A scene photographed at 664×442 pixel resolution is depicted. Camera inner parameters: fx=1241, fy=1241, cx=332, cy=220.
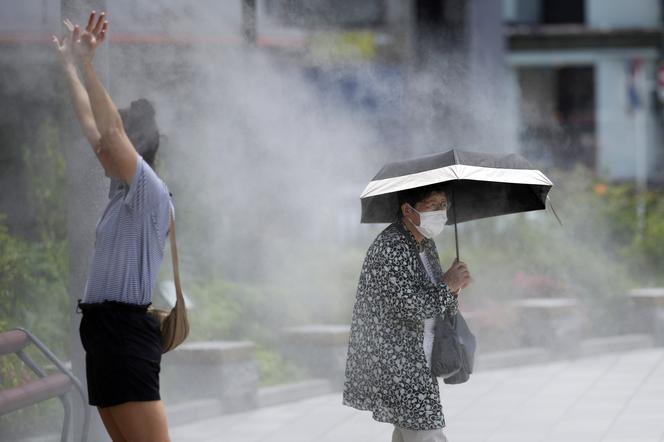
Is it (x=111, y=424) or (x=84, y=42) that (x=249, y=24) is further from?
(x=111, y=424)

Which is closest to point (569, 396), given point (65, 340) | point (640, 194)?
point (65, 340)

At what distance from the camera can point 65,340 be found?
7801 mm

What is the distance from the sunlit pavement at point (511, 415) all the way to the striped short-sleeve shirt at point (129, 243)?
339 cm

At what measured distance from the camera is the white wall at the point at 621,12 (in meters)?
31.6

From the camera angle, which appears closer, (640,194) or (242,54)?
(242,54)

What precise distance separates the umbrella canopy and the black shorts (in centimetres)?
135

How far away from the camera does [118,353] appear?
4004 mm

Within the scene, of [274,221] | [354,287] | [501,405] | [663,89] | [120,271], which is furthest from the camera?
[663,89]

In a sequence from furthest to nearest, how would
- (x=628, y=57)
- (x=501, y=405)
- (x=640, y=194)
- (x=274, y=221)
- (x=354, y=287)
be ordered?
(x=628, y=57) < (x=640, y=194) < (x=274, y=221) < (x=354, y=287) < (x=501, y=405)

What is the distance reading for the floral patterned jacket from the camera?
15.7 feet

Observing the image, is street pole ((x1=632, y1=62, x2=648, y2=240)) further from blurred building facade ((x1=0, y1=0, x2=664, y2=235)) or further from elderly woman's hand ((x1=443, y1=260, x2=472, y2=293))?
elderly woman's hand ((x1=443, y1=260, x2=472, y2=293))

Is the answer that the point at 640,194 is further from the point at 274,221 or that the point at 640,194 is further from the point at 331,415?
the point at 331,415

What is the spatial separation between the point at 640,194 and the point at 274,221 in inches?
219

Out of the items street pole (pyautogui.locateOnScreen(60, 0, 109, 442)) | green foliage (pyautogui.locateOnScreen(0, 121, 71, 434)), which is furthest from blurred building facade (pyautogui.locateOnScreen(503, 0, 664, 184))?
street pole (pyautogui.locateOnScreen(60, 0, 109, 442))
